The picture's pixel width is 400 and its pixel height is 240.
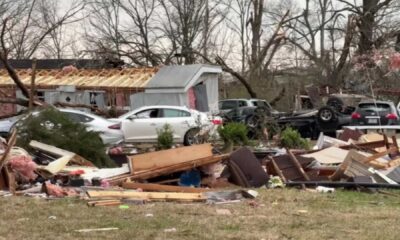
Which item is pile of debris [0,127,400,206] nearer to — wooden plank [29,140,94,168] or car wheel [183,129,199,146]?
wooden plank [29,140,94,168]

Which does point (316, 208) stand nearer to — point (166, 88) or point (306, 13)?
point (166, 88)

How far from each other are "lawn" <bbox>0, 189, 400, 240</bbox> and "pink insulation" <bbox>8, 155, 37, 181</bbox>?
6.22ft

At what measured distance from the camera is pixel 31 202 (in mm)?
9789

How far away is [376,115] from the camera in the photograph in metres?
25.8

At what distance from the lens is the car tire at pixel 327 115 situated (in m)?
26.5

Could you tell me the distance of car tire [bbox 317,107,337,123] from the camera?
2653cm

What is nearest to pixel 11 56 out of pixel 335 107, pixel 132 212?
pixel 335 107

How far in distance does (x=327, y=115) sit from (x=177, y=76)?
889cm

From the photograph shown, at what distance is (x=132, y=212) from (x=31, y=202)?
1890 millimetres

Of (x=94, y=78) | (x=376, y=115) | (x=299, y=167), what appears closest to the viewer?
(x=299, y=167)

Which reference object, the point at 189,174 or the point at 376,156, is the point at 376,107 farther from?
the point at 189,174

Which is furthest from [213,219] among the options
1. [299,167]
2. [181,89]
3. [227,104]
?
[227,104]

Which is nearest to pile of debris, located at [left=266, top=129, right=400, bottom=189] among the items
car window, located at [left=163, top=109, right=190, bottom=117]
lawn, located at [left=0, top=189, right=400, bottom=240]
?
lawn, located at [left=0, top=189, right=400, bottom=240]

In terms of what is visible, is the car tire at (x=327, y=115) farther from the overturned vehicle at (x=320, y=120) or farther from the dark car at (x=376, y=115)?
the dark car at (x=376, y=115)
